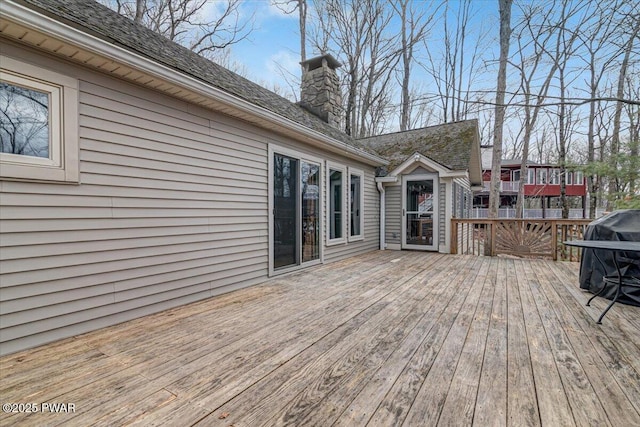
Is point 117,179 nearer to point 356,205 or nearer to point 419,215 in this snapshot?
point 356,205

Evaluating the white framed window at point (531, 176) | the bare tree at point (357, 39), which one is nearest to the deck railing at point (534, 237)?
the bare tree at point (357, 39)

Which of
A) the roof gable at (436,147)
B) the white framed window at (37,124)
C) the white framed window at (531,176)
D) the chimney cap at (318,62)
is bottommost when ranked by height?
the white framed window at (37,124)

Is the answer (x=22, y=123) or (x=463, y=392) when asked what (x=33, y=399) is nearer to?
(x=22, y=123)

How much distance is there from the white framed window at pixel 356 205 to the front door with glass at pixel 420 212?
1.34 metres

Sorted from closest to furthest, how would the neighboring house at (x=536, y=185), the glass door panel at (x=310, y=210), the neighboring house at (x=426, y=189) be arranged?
the glass door panel at (x=310, y=210), the neighboring house at (x=426, y=189), the neighboring house at (x=536, y=185)

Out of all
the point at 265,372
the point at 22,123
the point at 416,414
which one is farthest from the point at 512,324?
the point at 22,123

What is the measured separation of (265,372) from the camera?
73.9 inches

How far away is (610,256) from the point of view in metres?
3.49

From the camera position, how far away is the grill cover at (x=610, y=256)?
10.9 feet

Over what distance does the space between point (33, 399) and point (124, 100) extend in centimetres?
244

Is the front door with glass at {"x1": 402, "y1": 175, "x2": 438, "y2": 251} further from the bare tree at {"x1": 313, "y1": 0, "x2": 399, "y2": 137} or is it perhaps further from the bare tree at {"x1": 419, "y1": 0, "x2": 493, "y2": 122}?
the bare tree at {"x1": 419, "y1": 0, "x2": 493, "y2": 122}

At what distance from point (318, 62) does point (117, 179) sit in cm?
642

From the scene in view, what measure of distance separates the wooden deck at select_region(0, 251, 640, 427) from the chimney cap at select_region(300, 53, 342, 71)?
6529 mm

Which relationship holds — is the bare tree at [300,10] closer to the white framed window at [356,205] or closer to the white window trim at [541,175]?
the white framed window at [356,205]
